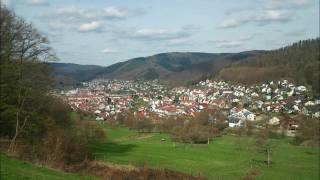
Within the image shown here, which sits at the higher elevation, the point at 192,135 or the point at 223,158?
the point at 192,135

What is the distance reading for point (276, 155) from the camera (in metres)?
63.8

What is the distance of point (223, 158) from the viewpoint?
60.1m

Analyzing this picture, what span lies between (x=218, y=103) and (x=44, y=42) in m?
130

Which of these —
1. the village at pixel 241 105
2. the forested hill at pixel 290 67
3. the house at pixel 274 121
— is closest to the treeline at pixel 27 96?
the village at pixel 241 105

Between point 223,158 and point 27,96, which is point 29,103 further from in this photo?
point 223,158

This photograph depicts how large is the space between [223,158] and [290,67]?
371 ft

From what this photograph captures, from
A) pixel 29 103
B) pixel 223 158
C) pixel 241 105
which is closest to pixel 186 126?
pixel 223 158

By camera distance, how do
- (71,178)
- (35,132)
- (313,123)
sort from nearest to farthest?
(71,178)
(35,132)
(313,123)

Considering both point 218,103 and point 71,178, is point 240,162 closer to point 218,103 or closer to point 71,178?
point 71,178

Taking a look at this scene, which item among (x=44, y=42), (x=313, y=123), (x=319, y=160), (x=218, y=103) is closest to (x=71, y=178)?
(x=44, y=42)

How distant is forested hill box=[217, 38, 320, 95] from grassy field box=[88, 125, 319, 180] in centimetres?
6752

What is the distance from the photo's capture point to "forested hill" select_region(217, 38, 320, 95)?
146 meters

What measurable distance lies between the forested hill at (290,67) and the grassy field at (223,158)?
6752 centimetres

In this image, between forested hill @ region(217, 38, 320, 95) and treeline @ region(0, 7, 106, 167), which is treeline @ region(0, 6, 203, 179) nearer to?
treeline @ region(0, 7, 106, 167)
